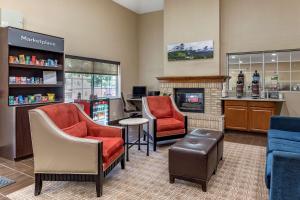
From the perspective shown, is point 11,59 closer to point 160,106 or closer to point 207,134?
point 160,106

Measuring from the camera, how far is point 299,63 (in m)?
5.38

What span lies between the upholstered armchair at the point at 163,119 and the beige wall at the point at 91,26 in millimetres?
2444

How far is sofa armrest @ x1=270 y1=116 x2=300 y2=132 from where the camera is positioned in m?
3.43

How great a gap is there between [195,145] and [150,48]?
5.55 m

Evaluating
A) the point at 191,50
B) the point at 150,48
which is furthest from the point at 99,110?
the point at 191,50

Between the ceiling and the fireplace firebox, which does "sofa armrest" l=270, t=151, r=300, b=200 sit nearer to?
the fireplace firebox

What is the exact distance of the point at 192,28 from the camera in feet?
20.4

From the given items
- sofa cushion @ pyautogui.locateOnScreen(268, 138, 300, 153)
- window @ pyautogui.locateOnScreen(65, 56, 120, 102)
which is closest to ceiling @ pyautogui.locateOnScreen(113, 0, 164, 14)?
window @ pyautogui.locateOnScreen(65, 56, 120, 102)

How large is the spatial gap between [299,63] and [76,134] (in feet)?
18.5

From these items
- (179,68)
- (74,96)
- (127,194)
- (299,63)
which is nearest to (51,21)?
(74,96)

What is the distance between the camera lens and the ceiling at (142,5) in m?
6.80

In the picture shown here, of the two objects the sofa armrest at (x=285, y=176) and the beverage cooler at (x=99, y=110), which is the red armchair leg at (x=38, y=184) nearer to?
the sofa armrest at (x=285, y=176)

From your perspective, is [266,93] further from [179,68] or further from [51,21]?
[51,21]

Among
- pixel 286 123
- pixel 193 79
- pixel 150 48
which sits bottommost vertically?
pixel 286 123
